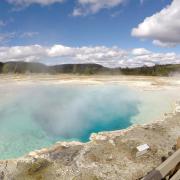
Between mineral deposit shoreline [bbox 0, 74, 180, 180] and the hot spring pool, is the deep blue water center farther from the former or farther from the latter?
mineral deposit shoreline [bbox 0, 74, 180, 180]

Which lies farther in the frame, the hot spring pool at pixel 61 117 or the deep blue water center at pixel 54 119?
the hot spring pool at pixel 61 117

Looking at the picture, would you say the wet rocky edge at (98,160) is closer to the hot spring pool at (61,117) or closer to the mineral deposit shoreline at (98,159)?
the mineral deposit shoreline at (98,159)

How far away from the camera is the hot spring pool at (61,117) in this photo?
12.2m

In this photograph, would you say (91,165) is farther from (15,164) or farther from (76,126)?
(76,126)

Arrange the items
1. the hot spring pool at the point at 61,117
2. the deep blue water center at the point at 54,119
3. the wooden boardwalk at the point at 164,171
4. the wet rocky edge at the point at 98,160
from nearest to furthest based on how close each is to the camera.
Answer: the wooden boardwalk at the point at 164,171 < the wet rocky edge at the point at 98,160 < the deep blue water center at the point at 54,119 < the hot spring pool at the point at 61,117

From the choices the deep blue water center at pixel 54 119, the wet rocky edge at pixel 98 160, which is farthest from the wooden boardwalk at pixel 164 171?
the deep blue water center at pixel 54 119

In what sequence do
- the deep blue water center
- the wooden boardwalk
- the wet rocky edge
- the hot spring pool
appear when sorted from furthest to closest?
the hot spring pool, the deep blue water center, the wet rocky edge, the wooden boardwalk

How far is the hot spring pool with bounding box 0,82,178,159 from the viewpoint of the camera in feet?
39.9

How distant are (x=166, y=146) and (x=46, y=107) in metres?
12.4

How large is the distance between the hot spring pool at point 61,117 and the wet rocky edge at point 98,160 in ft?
6.53

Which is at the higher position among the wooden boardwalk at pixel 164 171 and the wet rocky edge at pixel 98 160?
the wooden boardwalk at pixel 164 171

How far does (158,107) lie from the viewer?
1795cm

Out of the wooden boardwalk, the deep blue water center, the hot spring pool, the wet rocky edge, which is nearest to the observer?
the wooden boardwalk

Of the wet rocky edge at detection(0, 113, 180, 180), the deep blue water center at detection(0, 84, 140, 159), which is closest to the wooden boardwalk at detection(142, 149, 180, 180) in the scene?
the wet rocky edge at detection(0, 113, 180, 180)
